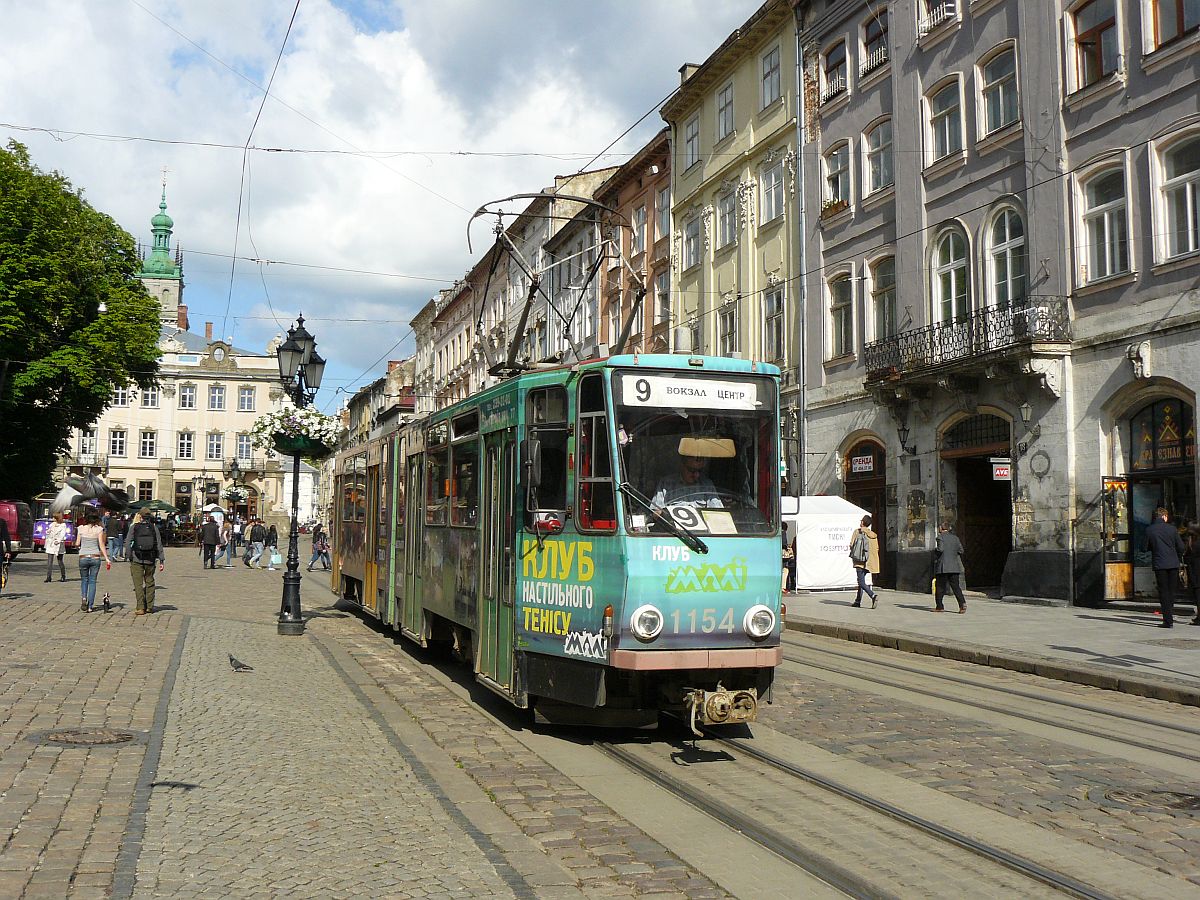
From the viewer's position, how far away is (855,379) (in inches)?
1077

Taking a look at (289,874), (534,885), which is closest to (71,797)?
(289,874)

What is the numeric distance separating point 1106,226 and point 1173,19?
3523mm

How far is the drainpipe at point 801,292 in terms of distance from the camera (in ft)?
96.4

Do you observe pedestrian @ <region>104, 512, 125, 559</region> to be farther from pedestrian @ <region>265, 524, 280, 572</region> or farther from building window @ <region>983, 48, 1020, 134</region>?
building window @ <region>983, 48, 1020, 134</region>

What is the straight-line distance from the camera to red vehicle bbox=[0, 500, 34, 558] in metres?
42.6

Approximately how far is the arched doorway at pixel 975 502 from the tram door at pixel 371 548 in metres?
13.0

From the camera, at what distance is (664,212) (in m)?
38.4

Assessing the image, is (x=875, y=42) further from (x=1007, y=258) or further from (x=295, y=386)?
(x=295, y=386)

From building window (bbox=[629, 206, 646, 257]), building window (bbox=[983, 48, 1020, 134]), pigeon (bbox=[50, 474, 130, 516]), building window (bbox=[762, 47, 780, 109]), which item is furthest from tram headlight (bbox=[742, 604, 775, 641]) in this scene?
→ pigeon (bbox=[50, 474, 130, 516])

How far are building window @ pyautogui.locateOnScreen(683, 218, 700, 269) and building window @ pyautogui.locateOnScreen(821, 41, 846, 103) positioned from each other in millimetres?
→ 7615

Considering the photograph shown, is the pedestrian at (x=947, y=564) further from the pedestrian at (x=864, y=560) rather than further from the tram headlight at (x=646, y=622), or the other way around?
the tram headlight at (x=646, y=622)

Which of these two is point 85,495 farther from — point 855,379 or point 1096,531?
point 1096,531

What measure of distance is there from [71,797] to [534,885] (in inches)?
116

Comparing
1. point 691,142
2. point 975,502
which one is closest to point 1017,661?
point 975,502
